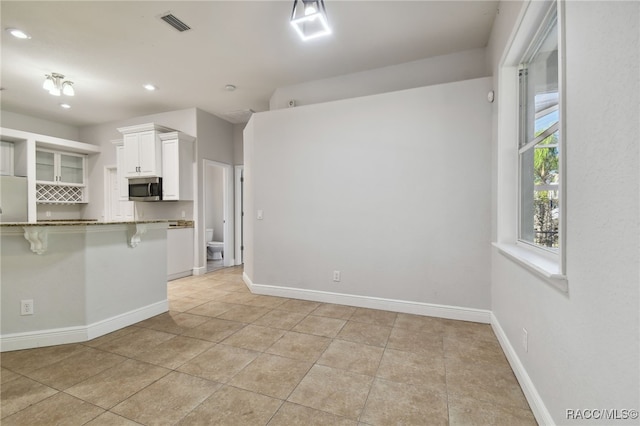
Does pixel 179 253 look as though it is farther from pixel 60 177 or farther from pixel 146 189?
pixel 60 177

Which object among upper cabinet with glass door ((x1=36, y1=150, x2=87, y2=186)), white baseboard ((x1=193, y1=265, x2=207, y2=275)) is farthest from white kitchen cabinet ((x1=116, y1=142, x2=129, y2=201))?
white baseboard ((x1=193, y1=265, x2=207, y2=275))

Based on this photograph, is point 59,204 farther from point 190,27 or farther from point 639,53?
point 639,53

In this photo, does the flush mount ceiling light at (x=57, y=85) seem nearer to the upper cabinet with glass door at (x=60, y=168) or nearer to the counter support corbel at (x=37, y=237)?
the upper cabinet with glass door at (x=60, y=168)

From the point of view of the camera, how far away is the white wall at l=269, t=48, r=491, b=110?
328 cm

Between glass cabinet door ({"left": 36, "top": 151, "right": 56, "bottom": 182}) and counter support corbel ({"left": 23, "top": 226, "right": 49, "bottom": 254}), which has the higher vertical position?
glass cabinet door ({"left": 36, "top": 151, "right": 56, "bottom": 182})

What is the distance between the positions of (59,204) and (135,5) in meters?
5.24

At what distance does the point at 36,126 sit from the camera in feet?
18.0

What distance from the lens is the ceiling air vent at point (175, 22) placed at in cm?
263

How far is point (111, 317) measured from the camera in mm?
2711

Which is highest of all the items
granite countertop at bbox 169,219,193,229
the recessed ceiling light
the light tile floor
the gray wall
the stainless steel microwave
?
the recessed ceiling light

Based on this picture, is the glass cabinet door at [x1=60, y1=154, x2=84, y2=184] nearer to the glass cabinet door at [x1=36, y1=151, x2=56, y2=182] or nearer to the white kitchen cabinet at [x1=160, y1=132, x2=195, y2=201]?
the glass cabinet door at [x1=36, y1=151, x2=56, y2=182]

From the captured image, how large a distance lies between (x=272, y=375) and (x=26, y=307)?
220cm

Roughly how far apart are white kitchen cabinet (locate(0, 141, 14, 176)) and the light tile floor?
407 centimetres

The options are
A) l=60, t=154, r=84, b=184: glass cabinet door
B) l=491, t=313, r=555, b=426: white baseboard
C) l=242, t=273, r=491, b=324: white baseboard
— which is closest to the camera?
l=491, t=313, r=555, b=426: white baseboard
